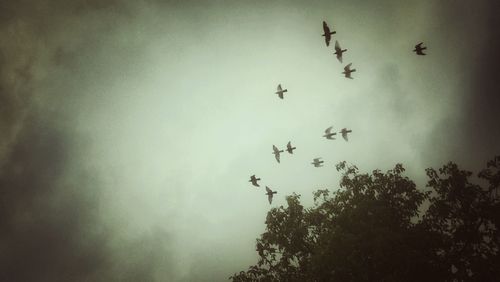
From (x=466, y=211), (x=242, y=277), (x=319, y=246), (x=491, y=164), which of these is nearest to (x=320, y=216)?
(x=319, y=246)

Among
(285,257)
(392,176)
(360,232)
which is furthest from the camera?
(285,257)

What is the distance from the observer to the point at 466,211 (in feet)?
57.8

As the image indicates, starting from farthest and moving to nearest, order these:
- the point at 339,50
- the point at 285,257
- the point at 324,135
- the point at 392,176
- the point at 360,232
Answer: the point at 324,135, the point at 339,50, the point at 285,257, the point at 392,176, the point at 360,232

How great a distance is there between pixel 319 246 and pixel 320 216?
2.71 m

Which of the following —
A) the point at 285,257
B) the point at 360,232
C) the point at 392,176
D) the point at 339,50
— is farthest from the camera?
the point at 339,50

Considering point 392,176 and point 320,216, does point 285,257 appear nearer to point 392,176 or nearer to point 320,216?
point 320,216

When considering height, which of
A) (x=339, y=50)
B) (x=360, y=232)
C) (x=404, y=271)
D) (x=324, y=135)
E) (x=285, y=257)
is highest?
(x=339, y=50)

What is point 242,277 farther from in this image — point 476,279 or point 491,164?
point 491,164

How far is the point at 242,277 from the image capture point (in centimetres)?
2089

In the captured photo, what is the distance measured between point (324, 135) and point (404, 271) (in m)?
11.8

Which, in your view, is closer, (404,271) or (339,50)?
(404,271)

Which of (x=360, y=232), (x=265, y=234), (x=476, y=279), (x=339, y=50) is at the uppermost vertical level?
(x=339, y=50)

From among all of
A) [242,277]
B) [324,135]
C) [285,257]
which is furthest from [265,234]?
[324,135]

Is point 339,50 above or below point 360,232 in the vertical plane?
above
